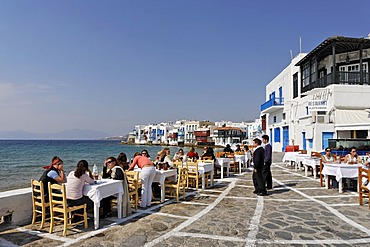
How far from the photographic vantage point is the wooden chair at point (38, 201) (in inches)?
205

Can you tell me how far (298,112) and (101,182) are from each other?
20395 millimetres

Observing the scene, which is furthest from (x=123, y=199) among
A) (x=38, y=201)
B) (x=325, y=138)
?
(x=325, y=138)

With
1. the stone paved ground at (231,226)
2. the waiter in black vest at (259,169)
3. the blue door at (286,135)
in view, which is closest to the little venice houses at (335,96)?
the blue door at (286,135)

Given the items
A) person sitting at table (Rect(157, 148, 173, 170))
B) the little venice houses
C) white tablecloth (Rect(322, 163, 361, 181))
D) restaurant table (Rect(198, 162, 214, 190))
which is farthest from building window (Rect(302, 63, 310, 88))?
person sitting at table (Rect(157, 148, 173, 170))

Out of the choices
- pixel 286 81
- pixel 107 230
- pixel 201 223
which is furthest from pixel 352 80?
pixel 107 230

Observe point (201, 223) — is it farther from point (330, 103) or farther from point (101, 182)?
point (330, 103)

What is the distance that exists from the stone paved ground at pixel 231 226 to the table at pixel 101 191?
31 cm

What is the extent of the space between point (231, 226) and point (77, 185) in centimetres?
300

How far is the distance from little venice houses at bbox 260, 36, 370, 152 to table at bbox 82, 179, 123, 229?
40.4ft

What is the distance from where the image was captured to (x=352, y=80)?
1784 centimetres

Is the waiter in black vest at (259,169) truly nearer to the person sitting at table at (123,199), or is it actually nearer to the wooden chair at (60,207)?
the person sitting at table at (123,199)

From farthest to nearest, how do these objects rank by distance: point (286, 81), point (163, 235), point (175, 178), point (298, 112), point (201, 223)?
point (286, 81), point (298, 112), point (175, 178), point (201, 223), point (163, 235)

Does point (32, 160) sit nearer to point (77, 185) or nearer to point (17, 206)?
point (17, 206)

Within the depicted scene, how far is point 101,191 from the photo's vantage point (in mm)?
5344
